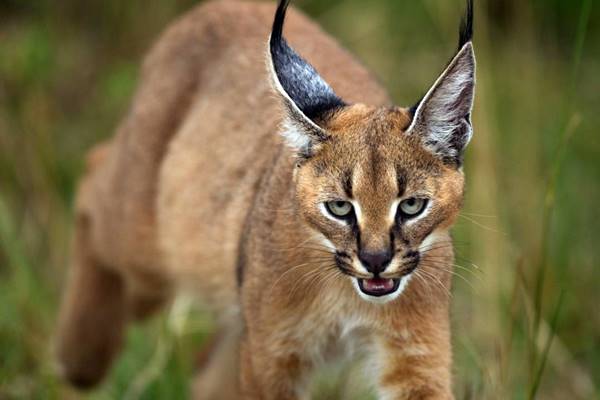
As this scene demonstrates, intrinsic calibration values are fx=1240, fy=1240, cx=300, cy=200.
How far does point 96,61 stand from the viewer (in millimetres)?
13484

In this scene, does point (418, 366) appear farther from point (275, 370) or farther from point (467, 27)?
point (467, 27)

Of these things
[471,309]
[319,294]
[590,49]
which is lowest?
[471,309]

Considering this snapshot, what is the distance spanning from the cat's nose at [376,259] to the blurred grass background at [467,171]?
1.40 meters

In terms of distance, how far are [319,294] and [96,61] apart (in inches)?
317

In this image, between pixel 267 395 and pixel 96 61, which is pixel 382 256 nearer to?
pixel 267 395

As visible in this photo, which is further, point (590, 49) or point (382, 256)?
point (590, 49)

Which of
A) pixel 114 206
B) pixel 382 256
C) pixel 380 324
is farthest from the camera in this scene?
pixel 114 206

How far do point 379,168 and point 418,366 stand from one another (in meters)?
1.13

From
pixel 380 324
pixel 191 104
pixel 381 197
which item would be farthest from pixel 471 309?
pixel 381 197

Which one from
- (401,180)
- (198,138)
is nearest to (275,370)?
(401,180)

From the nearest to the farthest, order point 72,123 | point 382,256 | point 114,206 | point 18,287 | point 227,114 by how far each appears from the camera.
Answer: point 382,256 → point 227,114 → point 114,206 → point 18,287 → point 72,123

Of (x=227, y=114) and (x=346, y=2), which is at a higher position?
(x=346, y=2)

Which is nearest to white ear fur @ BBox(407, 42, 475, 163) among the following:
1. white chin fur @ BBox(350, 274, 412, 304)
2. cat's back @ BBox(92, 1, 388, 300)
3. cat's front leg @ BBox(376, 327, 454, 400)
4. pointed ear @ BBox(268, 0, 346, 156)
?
pointed ear @ BBox(268, 0, 346, 156)

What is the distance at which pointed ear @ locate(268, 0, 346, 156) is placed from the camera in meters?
5.54
